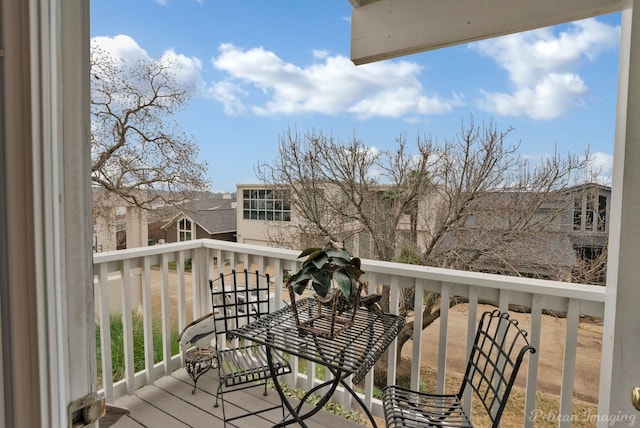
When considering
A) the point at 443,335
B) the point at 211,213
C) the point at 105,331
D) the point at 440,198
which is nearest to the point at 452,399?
the point at 443,335

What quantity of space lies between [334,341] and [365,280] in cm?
55

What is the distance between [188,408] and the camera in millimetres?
2100

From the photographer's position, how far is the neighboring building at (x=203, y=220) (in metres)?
4.54

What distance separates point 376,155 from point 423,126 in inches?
28.1

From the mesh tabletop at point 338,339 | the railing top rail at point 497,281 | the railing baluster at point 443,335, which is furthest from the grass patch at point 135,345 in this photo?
the railing baluster at point 443,335

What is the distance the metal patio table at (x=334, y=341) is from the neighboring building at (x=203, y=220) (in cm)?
280

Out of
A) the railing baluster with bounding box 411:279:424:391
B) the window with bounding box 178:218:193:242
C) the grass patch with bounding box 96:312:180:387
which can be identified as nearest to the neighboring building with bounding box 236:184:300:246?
the window with bounding box 178:218:193:242

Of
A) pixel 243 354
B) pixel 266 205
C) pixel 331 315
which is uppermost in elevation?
pixel 266 205

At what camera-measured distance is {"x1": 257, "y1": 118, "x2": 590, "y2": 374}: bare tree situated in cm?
397

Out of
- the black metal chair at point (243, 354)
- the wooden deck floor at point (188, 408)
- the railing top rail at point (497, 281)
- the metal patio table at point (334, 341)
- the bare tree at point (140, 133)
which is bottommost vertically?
the wooden deck floor at point (188, 408)

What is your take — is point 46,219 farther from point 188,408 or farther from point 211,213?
point 211,213

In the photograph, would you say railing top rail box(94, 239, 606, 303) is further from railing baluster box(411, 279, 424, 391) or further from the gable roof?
the gable roof

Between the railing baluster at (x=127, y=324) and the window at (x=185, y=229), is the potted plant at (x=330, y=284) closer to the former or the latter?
the railing baluster at (x=127, y=324)

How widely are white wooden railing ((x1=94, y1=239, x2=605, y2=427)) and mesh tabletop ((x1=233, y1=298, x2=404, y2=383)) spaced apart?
25 cm
